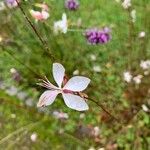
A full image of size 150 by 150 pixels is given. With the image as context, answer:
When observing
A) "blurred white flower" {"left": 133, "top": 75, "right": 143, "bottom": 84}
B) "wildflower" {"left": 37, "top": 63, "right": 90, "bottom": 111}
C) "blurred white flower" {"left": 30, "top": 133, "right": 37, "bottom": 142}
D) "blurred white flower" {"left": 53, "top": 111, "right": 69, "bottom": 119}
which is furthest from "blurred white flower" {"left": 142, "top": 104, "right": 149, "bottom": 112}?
"wildflower" {"left": 37, "top": 63, "right": 90, "bottom": 111}

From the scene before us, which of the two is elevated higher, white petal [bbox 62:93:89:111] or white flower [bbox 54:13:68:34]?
white petal [bbox 62:93:89:111]

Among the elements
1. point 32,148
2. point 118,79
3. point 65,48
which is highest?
point 65,48

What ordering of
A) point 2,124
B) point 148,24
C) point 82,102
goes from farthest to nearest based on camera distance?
point 2,124, point 148,24, point 82,102

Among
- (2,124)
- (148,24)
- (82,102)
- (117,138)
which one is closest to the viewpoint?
(82,102)

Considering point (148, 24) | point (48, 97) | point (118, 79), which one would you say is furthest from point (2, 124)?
point (48, 97)

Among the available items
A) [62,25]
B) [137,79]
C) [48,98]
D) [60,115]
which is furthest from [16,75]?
[48,98]

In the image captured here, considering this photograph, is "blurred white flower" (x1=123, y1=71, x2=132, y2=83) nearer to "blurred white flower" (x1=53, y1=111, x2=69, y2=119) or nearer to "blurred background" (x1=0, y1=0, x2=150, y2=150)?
"blurred background" (x1=0, y1=0, x2=150, y2=150)

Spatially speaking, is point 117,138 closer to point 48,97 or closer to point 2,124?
point 2,124
